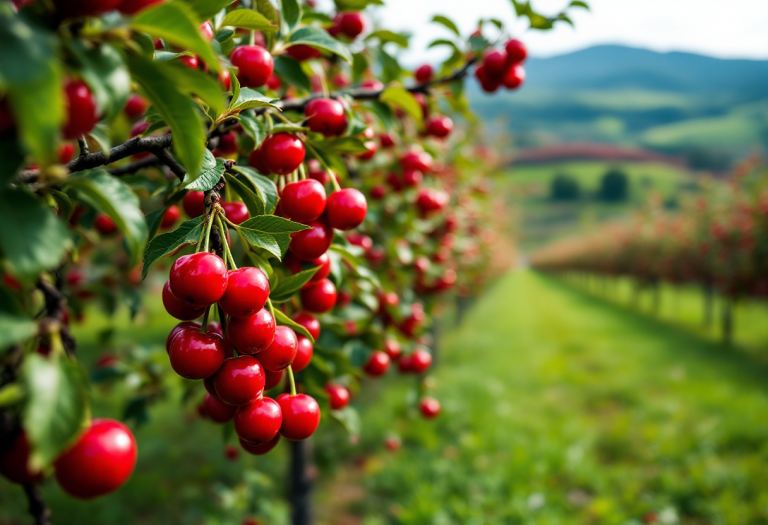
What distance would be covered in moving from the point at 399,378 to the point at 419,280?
176 inches

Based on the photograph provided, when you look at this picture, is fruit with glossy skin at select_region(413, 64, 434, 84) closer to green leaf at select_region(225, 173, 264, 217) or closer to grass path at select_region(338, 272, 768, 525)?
green leaf at select_region(225, 173, 264, 217)

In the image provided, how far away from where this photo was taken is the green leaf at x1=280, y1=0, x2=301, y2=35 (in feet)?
3.88

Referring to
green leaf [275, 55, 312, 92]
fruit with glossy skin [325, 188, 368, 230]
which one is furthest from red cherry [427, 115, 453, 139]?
fruit with glossy skin [325, 188, 368, 230]

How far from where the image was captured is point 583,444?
4602 mm

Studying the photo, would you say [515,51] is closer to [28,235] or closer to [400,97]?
[400,97]

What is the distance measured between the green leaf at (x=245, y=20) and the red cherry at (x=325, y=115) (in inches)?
9.1

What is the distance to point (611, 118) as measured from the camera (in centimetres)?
9794

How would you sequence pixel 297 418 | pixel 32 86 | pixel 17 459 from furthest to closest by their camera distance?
pixel 297 418 → pixel 17 459 → pixel 32 86

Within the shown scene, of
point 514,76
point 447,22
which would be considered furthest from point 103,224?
point 514,76

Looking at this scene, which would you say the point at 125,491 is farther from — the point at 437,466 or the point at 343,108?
the point at 343,108

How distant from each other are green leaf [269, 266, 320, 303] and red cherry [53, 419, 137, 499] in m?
0.37

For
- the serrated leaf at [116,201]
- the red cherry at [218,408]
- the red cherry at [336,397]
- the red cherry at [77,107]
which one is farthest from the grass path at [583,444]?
the red cherry at [77,107]

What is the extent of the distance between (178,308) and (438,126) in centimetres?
140

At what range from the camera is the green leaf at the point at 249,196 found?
88cm
